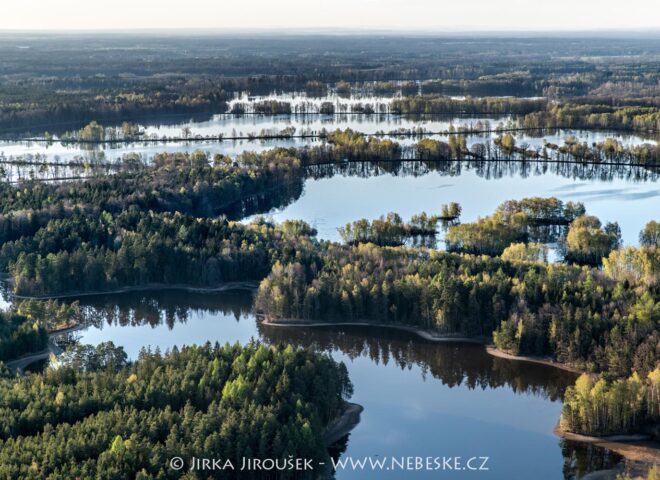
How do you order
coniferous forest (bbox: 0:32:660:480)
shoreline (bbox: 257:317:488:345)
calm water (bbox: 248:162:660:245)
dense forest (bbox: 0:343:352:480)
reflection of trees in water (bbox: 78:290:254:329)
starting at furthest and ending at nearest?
calm water (bbox: 248:162:660:245) → reflection of trees in water (bbox: 78:290:254:329) → shoreline (bbox: 257:317:488:345) → coniferous forest (bbox: 0:32:660:480) → dense forest (bbox: 0:343:352:480)

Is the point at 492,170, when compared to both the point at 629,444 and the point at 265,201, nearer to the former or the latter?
the point at 265,201

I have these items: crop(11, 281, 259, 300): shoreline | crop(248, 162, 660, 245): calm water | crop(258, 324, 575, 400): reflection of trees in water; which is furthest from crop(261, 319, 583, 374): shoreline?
crop(248, 162, 660, 245): calm water

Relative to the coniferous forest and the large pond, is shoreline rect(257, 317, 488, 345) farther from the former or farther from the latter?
the large pond

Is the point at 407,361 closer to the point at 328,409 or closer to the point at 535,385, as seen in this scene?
the point at 535,385

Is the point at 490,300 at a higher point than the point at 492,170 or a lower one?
higher

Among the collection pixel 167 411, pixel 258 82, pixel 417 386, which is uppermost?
pixel 258 82

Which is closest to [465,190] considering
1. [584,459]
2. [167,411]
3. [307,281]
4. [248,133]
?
[307,281]
